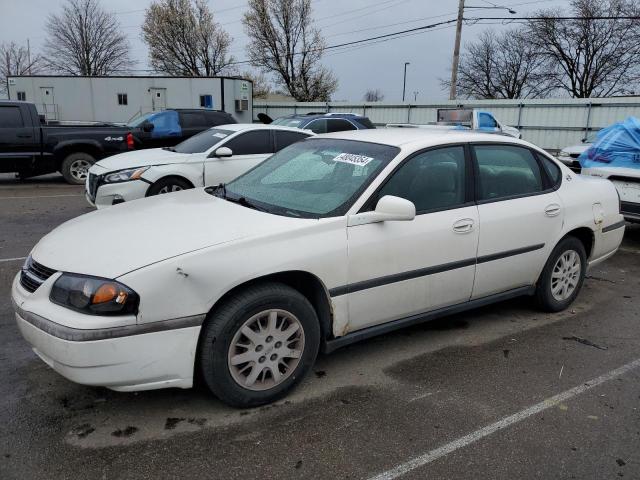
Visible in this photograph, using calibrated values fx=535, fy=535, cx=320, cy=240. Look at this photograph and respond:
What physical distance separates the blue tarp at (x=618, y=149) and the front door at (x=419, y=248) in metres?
4.68

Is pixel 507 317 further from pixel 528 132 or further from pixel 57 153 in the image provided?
pixel 528 132

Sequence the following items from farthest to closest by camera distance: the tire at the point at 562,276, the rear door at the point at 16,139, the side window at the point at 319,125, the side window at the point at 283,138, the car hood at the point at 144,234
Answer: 1. the side window at the point at 319,125
2. the rear door at the point at 16,139
3. the side window at the point at 283,138
4. the tire at the point at 562,276
5. the car hood at the point at 144,234

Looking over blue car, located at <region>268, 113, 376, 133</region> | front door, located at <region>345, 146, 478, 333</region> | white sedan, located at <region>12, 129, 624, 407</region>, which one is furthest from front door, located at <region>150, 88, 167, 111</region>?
front door, located at <region>345, 146, 478, 333</region>

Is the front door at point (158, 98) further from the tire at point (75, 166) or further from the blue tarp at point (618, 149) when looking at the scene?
the blue tarp at point (618, 149)

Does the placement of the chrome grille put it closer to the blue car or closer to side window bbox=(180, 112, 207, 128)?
side window bbox=(180, 112, 207, 128)

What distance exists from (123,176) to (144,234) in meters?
4.77

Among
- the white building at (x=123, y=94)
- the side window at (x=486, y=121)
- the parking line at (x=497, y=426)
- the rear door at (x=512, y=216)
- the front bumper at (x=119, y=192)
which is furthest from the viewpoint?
the white building at (x=123, y=94)

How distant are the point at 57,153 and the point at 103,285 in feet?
33.5

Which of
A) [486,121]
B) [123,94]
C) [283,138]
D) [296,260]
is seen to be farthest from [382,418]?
[123,94]

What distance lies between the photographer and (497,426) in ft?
9.79

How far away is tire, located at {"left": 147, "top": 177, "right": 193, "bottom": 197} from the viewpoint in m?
7.58

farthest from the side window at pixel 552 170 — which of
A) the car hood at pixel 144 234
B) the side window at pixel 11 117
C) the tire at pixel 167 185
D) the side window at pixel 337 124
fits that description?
the side window at pixel 11 117

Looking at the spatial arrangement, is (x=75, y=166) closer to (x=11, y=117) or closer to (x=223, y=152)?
(x=11, y=117)

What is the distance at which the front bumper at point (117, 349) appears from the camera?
2.62 metres
